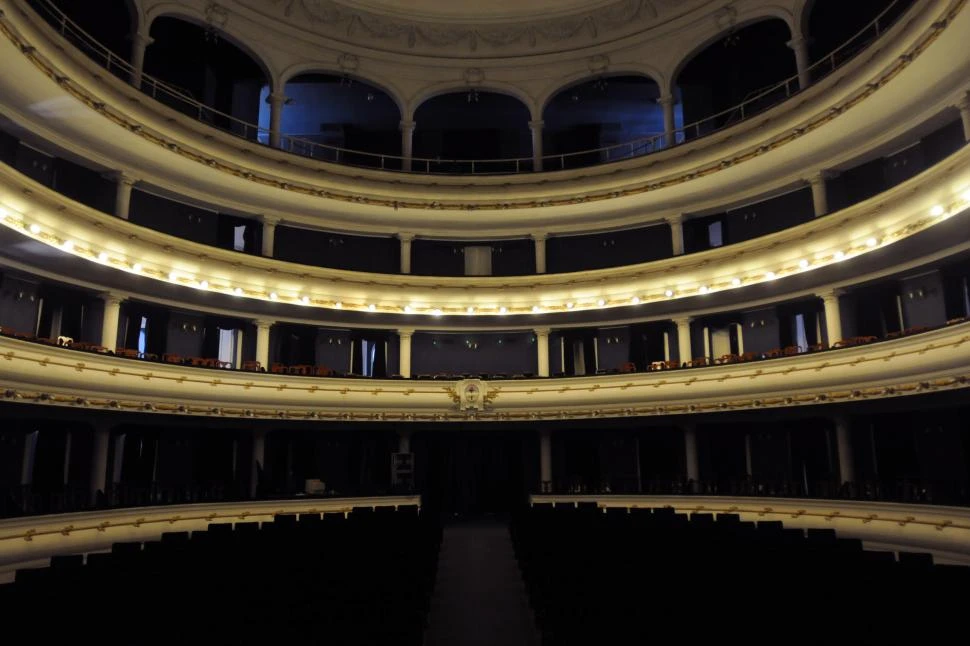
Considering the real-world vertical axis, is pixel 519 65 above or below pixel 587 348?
above

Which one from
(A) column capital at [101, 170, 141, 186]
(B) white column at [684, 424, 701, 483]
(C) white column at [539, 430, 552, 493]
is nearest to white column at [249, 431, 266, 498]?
(A) column capital at [101, 170, 141, 186]

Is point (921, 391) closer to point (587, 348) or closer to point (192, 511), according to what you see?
point (587, 348)

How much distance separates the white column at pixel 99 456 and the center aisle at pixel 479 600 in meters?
9.15

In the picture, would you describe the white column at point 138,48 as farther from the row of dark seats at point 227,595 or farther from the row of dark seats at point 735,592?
the row of dark seats at point 735,592

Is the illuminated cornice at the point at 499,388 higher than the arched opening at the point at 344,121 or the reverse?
the reverse

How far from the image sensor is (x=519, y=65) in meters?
28.0

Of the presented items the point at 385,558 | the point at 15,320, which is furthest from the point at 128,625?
the point at 15,320

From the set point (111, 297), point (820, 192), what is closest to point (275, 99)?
point (111, 297)

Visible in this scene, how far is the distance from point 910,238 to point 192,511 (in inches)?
747

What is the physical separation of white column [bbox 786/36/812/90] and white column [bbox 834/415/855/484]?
10.6m

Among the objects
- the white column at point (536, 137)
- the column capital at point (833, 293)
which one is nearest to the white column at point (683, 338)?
the column capital at point (833, 293)

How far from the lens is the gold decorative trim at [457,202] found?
1493cm

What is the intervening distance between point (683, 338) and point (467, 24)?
14.8 meters

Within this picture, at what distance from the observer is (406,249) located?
86.3 ft
